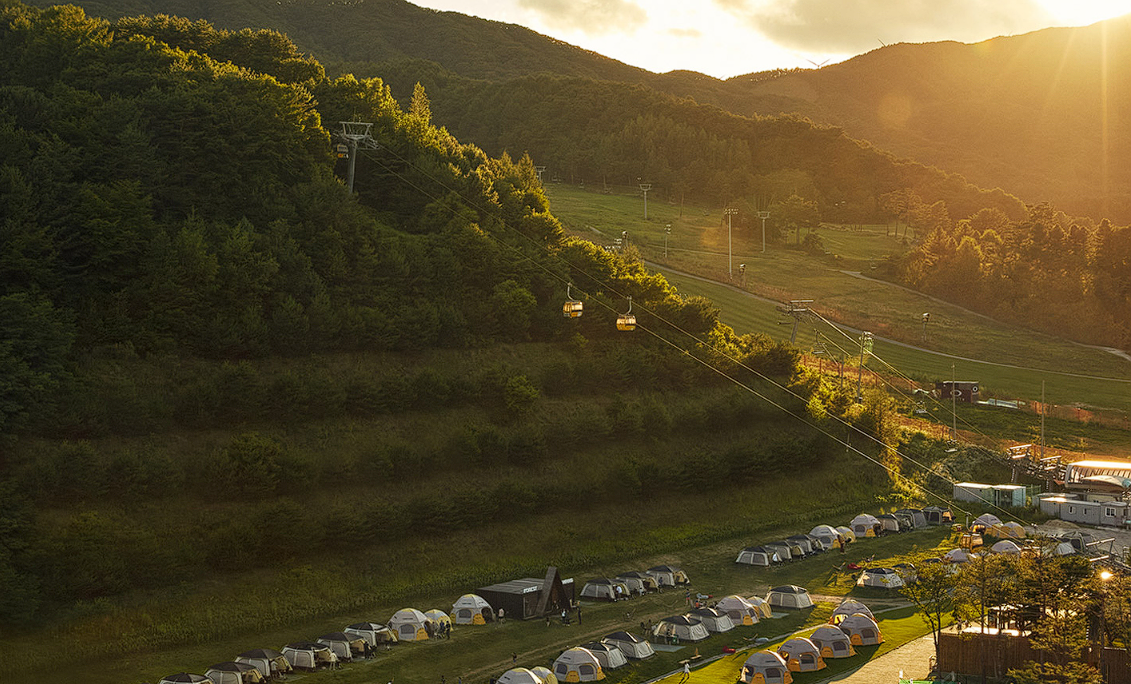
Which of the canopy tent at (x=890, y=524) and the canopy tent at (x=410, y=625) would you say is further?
the canopy tent at (x=890, y=524)


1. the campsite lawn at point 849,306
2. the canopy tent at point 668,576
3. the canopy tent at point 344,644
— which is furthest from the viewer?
the campsite lawn at point 849,306

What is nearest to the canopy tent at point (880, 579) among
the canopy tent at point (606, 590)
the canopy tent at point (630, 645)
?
the canopy tent at point (606, 590)

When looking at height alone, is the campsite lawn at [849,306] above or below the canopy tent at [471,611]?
above

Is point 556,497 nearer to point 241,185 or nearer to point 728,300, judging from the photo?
point 241,185

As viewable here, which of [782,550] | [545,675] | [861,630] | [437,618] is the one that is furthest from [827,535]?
[545,675]

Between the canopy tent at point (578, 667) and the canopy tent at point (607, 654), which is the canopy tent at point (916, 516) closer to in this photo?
the canopy tent at point (607, 654)

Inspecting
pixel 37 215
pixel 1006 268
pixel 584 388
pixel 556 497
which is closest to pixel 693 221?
pixel 1006 268

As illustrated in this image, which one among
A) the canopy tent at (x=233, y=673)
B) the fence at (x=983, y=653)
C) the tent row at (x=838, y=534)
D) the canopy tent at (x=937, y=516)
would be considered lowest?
the canopy tent at (x=937, y=516)
